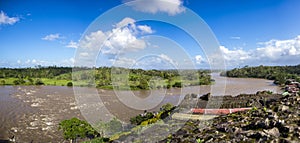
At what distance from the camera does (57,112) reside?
17969 millimetres

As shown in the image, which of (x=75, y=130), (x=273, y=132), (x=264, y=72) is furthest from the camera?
(x=264, y=72)

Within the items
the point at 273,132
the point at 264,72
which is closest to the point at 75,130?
the point at 273,132

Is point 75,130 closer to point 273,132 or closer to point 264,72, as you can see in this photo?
point 273,132

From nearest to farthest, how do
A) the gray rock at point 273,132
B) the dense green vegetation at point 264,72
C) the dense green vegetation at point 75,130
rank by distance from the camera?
the gray rock at point 273,132 < the dense green vegetation at point 75,130 < the dense green vegetation at point 264,72

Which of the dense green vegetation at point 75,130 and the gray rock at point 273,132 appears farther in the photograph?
the dense green vegetation at point 75,130

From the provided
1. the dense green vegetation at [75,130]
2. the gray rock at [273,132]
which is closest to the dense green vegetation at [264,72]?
the dense green vegetation at [75,130]

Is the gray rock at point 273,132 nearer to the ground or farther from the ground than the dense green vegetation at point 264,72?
nearer to the ground

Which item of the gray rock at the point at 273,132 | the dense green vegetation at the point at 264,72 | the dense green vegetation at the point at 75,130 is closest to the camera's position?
the gray rock at the point at 273,132

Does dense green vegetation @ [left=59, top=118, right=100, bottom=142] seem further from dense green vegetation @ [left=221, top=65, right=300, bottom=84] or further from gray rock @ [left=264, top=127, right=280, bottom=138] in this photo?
dense green vegetation @ [left=221, top=65, right=300, bottom=84]

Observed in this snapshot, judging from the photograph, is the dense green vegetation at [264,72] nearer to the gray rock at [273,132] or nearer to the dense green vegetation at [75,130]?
the dense green vegetation at [75,130]

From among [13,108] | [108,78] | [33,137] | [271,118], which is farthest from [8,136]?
[108,78]

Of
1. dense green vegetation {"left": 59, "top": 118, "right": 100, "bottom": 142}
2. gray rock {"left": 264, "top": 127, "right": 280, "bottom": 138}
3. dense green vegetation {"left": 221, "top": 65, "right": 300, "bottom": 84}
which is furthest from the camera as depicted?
dense green vegetation {"left": 221, "top": 65, "right": 300, "bottom": 84}

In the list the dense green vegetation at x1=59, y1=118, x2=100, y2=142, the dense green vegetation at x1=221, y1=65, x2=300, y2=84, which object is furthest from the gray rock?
the dense green vegetation at x1=221, y1=65, x2=300, y2=84

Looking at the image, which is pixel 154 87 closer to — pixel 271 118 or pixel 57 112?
pixel 57 112
